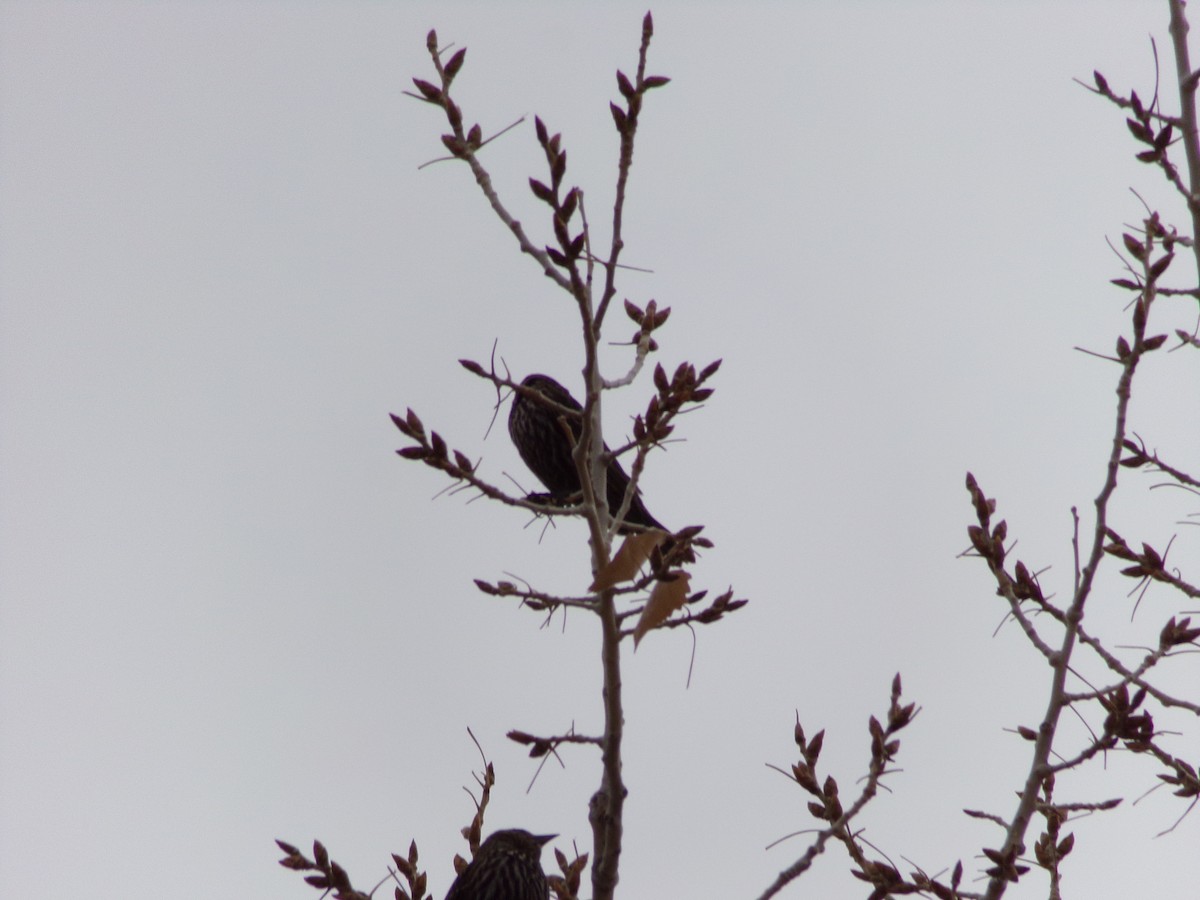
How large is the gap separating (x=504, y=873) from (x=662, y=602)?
11.6 ft

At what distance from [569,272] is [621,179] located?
30cm

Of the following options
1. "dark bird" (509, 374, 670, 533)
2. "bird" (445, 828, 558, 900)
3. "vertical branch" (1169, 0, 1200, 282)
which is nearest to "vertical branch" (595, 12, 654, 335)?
"vertical branch" (1169, 0, 1200, 282)

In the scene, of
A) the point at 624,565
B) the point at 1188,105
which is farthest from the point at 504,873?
the point at 1188,105

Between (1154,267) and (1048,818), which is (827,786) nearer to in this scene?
(1048,818)

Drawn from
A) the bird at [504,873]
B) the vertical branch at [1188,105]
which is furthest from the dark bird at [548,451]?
the vertical branch at [1188,105]

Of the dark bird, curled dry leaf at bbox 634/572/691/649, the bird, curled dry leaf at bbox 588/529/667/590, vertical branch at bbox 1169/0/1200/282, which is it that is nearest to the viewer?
curled dry leaf at bbox 588/529/667/590

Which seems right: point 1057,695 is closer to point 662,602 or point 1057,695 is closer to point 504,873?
point 662,602

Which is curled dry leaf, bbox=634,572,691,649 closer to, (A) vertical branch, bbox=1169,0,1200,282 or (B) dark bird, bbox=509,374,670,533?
(A) vertical branch, bbox=1169,0,1200,282

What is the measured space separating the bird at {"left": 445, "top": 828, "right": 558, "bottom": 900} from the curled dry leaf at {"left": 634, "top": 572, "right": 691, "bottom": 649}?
10.8 ft

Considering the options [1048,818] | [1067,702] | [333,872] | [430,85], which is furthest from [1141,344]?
[333,872]

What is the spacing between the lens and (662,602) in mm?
3475

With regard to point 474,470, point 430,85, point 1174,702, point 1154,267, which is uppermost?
point 430,85

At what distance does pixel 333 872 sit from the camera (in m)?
3.50

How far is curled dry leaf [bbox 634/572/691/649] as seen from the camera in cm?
341
